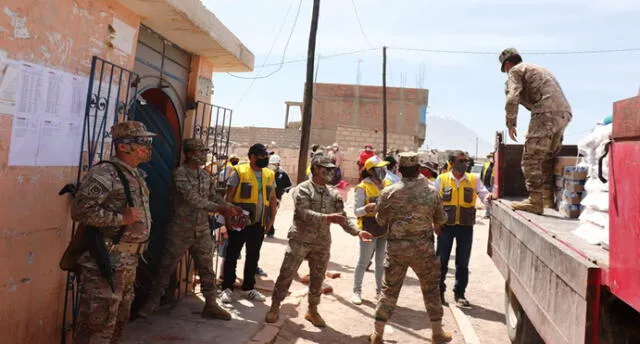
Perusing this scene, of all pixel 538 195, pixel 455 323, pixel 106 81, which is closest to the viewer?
pixel 106 81

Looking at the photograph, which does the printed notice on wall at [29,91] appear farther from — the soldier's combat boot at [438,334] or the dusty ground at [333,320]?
the soldier's combat boot at [438,334]

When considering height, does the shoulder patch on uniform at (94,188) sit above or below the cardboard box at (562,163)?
below

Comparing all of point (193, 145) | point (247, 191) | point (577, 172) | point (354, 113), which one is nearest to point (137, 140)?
point (193, 145)

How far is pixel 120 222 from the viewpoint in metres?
3.11

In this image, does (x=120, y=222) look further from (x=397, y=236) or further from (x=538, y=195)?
(x=538, y=195)

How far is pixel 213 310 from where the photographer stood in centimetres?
501

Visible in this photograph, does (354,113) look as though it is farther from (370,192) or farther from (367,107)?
(370,192)

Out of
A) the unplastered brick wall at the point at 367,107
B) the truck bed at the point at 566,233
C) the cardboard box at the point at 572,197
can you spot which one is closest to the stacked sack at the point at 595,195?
the truck bed at the point at 566,233

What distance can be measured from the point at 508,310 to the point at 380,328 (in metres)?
1.30

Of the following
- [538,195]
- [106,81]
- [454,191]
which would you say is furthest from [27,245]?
[454,191]

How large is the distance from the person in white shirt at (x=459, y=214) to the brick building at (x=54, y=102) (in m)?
3.22

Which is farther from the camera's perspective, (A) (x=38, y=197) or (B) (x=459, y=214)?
(B) (x=459, y=214)

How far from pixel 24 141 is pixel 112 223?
0.82m

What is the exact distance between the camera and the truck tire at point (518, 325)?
425 cm
